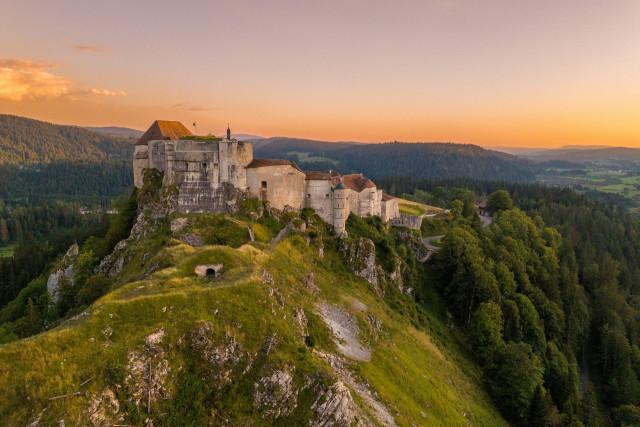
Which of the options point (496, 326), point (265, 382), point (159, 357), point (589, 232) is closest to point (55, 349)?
point (159, 357)

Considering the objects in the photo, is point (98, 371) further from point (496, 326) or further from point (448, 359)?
point (496, 326)

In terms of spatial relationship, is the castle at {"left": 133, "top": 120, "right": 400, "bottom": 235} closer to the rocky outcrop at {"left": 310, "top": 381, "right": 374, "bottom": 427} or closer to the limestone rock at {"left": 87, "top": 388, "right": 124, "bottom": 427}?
the rocky outcrop at {"left": 310, "top": 381, "right": 374, "bottom": 427}

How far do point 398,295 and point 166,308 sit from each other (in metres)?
48.4

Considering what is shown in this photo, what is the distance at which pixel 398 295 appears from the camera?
70.6 m

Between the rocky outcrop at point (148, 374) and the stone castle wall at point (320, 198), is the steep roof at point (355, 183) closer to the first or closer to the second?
the stone castle wall at point (320, 198)

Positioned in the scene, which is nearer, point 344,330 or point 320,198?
point 344,330

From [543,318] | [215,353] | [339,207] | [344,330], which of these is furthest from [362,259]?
[543,318]

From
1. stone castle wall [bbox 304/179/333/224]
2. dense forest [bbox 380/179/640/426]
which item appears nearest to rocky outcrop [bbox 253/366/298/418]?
stone castle wall [bbox 304/179/333/224]

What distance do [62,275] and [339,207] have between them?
150 feet

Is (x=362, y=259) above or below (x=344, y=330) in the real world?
above

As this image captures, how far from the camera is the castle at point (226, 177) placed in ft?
206

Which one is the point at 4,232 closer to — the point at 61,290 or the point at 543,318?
the point at 61,290

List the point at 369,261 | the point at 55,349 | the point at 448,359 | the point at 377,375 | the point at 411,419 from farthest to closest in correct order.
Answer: the point at 369,261
the point at 448,359
the point at 377,375
the point at 411,419
the point at 55,349

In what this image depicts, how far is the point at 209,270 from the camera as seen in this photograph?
1559 inches
